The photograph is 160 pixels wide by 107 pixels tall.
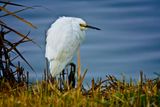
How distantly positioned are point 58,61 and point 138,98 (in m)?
3.23

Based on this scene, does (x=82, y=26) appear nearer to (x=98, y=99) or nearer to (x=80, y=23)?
(x=80, y=23)

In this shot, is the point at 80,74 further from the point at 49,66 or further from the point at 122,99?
the point at 49,66

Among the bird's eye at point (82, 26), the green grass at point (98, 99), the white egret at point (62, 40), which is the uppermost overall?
the bird's eye at point (82, 26)

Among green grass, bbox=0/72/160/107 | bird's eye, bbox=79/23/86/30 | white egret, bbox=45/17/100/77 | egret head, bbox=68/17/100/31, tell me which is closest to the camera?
green grass, bbox=0/72/160/107

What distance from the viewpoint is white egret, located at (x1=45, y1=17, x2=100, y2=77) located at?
8414 millimetres

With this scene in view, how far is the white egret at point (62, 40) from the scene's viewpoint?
841cm

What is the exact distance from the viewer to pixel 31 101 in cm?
567

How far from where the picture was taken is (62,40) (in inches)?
337

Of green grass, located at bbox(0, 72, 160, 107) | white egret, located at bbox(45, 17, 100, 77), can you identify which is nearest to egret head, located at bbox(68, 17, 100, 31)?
white egret, located at bbox(45, 17, 100, 77)

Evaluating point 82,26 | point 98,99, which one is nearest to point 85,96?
point 98,99

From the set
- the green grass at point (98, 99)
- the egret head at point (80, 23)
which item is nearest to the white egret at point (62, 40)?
the egret head at point (80, 23)

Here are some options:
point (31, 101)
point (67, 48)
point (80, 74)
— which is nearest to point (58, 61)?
point (67, 48)

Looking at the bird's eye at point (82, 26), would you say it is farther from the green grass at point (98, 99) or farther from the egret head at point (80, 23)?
the green grass at point (98, 99)

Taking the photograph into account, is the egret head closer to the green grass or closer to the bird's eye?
the bird's eye
